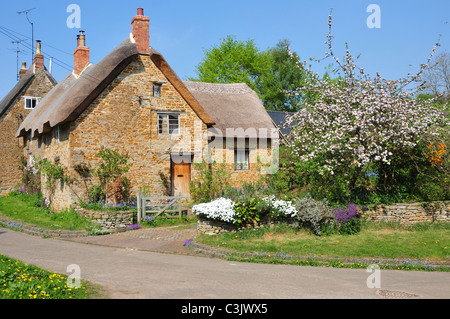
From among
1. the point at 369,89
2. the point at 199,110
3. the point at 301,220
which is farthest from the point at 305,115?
the point at 199,110

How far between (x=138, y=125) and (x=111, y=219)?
5110mm

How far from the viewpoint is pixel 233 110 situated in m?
25.3

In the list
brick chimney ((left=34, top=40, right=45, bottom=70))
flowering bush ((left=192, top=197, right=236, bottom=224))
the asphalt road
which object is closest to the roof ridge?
brick chimney ((left=34, top=40, right=45, bottom=70))

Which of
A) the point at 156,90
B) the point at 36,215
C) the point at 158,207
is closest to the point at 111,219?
the point at 158,207

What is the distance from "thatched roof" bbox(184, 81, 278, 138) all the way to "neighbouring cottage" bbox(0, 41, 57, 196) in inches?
482

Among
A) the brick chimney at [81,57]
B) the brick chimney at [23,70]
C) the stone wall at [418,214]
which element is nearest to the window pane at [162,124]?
the brick chimney at [81,57]

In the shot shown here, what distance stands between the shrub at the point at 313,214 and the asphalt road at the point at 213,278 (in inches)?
119

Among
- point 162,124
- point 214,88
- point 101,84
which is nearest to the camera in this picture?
point 101,84

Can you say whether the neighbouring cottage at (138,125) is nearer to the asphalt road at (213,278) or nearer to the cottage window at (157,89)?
the cottage window at (157,89)

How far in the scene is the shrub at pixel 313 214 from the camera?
47.2 ft

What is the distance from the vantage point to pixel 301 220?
48.1ft

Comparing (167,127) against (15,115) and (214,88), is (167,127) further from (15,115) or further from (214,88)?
(15,115)

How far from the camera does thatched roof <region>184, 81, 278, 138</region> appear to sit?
23.8 meters

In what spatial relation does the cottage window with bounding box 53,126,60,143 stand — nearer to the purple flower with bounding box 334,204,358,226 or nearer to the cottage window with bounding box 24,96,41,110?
the cottage window with bounding box 24,96,41,110
